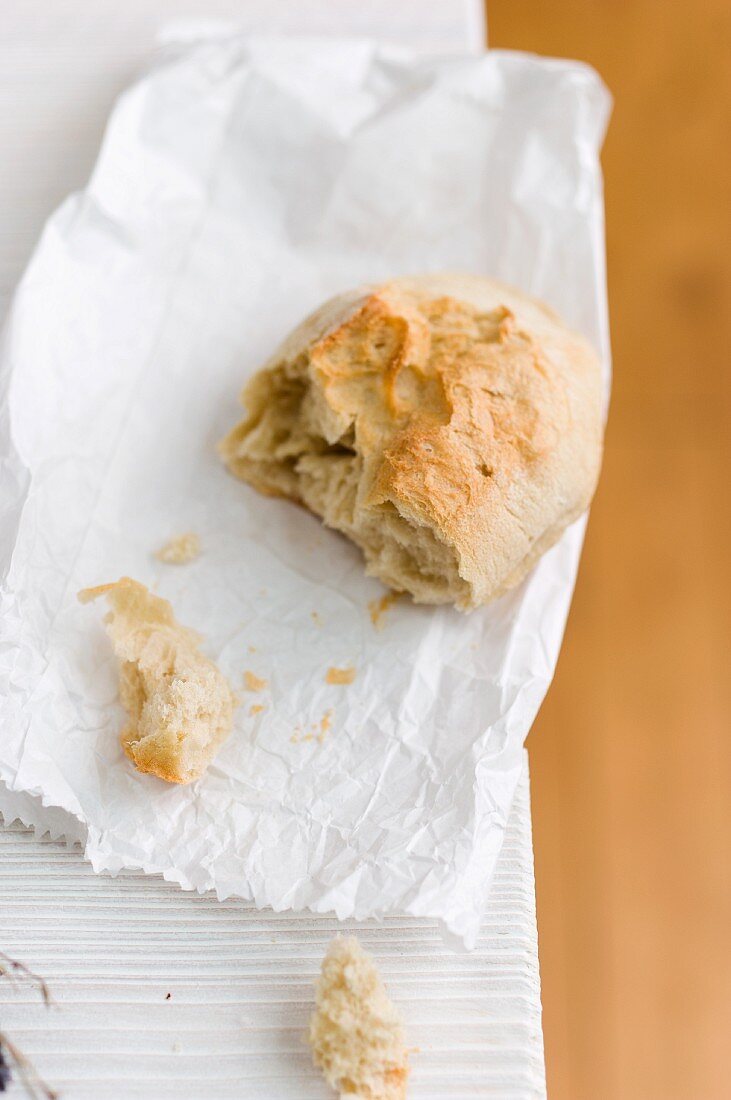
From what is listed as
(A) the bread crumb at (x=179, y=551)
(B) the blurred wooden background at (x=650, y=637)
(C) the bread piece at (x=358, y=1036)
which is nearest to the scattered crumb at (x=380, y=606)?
(A) the bread crumb at (x=179, y=551)

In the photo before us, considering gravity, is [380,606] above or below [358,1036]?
above

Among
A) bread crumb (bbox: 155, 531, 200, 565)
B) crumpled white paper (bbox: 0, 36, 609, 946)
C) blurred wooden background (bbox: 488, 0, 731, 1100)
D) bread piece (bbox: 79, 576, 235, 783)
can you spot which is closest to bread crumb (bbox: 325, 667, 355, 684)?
crumpled white paper (bbox: 0, 36, 609, 946)

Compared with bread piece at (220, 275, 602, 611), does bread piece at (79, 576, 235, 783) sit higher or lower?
lower

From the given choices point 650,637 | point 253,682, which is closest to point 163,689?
point 253,682

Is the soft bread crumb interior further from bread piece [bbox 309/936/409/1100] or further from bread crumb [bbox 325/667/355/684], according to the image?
bread piece [bbox 309/936/409/1100]

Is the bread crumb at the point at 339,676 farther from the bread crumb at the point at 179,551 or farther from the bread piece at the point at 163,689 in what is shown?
the bread crumb at the point at 179,551

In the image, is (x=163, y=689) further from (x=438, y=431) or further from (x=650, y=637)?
(x=650, y=637)
